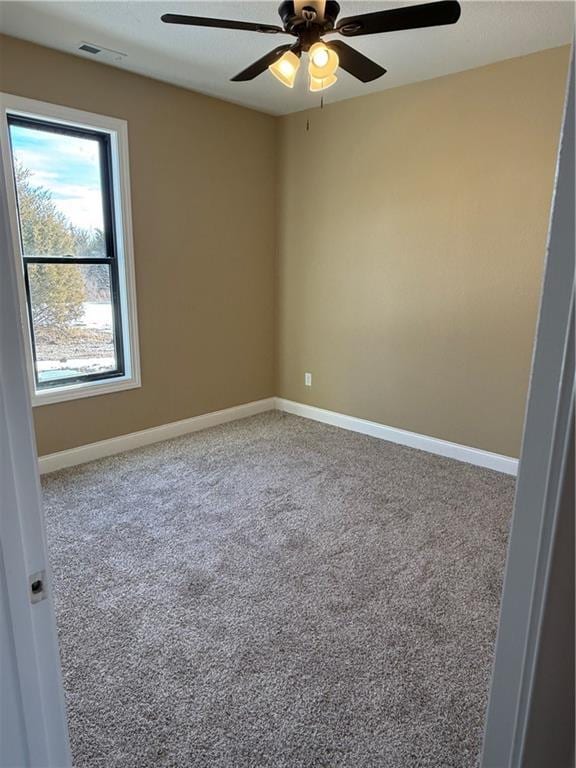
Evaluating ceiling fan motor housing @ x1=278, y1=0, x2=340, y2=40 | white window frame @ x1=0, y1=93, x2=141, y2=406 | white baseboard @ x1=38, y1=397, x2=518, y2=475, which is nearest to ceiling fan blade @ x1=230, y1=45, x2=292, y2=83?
ceiling fan motor housing @ x1=278, y1=0, x2=340, y2=40

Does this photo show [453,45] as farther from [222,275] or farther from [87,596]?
[87,596]

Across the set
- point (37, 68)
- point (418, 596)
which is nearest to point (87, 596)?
point (418, 596)

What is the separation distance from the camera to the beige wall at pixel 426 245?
322 centimetres

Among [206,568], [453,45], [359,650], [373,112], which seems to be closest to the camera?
[359,650]

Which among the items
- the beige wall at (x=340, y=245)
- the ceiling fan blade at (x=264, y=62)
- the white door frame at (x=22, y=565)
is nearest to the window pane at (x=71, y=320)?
the beige wall at (x=340, y=245)

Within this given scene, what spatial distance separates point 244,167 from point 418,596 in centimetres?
368

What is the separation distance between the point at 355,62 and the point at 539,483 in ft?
8.02

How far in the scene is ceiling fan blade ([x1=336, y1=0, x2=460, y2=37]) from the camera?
189 cm

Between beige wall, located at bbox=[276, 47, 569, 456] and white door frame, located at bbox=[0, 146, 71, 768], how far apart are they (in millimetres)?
3240

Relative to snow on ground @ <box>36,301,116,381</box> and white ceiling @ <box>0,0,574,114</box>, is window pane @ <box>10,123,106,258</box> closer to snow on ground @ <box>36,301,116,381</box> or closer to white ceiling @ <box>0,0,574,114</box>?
snow on ground @ <box>36,301,116,381</box>

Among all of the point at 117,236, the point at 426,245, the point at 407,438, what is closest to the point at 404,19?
the point at 426,245

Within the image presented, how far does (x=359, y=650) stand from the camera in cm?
191

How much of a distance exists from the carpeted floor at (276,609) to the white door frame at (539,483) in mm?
1155

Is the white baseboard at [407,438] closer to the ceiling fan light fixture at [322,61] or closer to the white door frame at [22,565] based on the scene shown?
the ceiling fan light fixture at [322,61]
